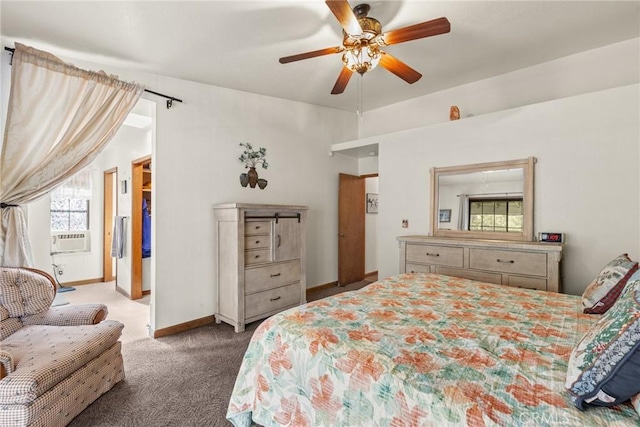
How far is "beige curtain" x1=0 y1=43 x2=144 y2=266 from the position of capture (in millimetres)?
2320

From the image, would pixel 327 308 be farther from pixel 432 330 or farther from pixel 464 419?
pixel 464 419

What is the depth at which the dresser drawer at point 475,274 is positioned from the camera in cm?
293

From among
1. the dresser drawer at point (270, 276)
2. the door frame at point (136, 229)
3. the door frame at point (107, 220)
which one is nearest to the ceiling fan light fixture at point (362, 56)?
the dresser drawer at point (270, 276)

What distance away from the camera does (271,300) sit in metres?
3.50

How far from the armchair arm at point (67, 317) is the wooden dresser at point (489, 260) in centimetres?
291

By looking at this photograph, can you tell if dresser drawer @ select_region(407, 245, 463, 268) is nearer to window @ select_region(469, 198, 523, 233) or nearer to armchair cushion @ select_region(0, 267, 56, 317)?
window @ select_region(469, 198, 523, 233)

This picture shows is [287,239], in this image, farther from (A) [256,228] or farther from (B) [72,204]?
(B) [72,204]

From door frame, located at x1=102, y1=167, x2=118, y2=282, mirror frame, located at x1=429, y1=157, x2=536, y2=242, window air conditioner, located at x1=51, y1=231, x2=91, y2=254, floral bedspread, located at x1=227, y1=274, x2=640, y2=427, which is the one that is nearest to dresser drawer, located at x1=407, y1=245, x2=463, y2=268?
mirror frame, located at x1=429, y1=157, x2=536, y2=242

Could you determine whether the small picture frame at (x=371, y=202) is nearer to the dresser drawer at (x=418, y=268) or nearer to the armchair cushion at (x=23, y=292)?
the dresser drawer at (x=418, y=268)

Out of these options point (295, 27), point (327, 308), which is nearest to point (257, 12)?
point (295, 27)

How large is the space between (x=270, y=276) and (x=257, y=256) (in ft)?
0.95

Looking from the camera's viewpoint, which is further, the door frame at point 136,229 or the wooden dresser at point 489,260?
the door frame at point 136,229

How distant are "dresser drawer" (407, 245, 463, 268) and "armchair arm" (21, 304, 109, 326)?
295 cm

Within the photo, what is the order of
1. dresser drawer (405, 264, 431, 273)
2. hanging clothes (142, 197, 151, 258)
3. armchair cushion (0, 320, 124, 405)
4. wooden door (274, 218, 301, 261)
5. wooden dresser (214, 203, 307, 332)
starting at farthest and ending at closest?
hanging clothes (142, 197, 151, 258)
wooden door (274, 218, 301, 261)
dresser drawer (405, 264, 431, 273)
wooden dresser (214, 203, 307, 332)
armchair cushion (0, 320, 124, 405)
